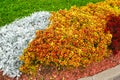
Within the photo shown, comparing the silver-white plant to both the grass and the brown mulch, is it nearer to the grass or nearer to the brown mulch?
the brown mulch

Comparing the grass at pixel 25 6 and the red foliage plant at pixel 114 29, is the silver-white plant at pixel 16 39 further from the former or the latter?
the grass at pixel 25 6

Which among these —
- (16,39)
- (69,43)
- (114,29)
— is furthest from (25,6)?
(69,43)

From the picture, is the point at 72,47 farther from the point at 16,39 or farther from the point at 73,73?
the point at 16,39

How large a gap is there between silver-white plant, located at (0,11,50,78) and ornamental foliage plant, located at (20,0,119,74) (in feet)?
0.51

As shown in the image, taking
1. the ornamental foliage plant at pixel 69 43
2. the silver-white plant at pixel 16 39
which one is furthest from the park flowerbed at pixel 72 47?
the silver-white plant at pixel 16 39

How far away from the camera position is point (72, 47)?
877cm

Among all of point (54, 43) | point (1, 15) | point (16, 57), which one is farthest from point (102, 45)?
point (1, 15)

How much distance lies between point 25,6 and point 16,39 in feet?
11.1

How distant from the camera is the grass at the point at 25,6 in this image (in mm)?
11641

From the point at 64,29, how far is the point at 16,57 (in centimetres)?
111

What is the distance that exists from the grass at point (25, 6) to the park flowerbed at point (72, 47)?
77.6 inches

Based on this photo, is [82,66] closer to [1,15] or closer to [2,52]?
[2,52]

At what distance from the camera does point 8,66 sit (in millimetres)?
8516

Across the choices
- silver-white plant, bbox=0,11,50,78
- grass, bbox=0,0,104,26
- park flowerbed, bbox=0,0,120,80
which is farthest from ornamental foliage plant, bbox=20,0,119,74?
grass, bbox=0,0,104,26
